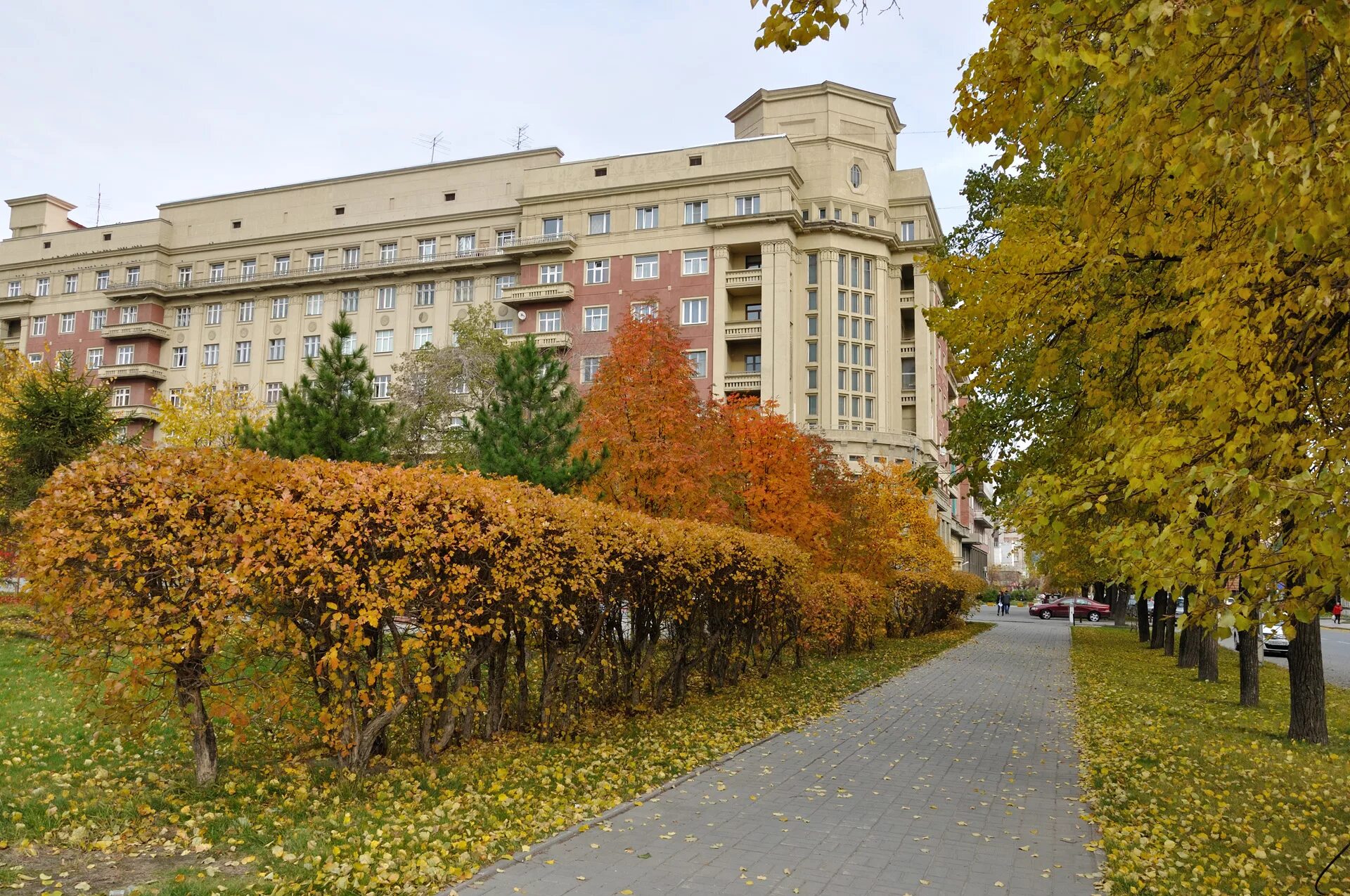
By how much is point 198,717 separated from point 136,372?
64725mm

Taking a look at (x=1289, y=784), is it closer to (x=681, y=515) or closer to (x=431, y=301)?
(x=681, y=515)

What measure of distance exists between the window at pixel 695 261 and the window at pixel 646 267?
1.66 meters

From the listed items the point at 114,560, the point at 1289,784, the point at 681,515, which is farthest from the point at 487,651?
the point at 681,515

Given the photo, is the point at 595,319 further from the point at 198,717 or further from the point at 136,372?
the point at 198,717

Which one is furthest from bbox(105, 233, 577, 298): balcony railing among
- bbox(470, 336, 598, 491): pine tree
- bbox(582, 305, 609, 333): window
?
bbox(470, 336, 598, 491): pine tree

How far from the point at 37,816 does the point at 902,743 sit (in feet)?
27.8

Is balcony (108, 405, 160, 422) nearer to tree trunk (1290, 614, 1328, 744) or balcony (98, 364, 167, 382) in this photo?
balcony (98, 364, 167, 382)

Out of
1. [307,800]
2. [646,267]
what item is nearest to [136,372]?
[646,267]

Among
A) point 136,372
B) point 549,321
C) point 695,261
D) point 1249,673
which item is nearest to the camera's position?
point 1249,673

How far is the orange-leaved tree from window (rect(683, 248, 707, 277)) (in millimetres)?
33468

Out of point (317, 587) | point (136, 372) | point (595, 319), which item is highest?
point (595, 319)

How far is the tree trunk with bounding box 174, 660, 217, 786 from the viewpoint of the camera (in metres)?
→ 7.07

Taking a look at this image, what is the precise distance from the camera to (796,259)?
2127 inches

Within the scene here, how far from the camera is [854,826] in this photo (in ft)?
23.8
